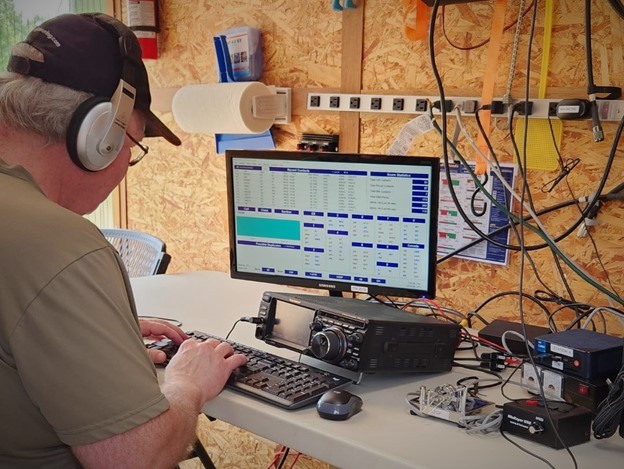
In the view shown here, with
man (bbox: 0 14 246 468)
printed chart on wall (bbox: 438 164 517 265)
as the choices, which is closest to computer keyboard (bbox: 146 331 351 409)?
man (bbox: 0 14 246 468)

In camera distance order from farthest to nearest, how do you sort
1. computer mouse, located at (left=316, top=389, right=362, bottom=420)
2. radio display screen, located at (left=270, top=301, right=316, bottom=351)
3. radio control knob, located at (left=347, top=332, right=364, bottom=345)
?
radio display screen, located at (left=270, top=301, right=316, bottom=351) → radio control knob, located at (left=347, top=332, right=364, bottom=345) → computer mouse, located at (left=316, top=389, right=362, bottom=420)

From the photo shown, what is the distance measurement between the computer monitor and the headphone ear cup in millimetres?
701

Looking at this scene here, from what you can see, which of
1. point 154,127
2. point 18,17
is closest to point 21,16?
point 18,17

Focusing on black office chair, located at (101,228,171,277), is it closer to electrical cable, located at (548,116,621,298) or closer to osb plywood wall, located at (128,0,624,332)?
osb plywood wall, located at (128,0,624,332)

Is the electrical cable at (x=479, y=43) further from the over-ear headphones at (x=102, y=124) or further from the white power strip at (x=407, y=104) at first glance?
the over-ear headphones at (x=102, y=124)

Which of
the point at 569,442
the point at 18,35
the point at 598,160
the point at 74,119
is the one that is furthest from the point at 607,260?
the point at 18,35

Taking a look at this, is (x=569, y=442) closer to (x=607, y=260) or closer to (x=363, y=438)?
(x=363, y=438)

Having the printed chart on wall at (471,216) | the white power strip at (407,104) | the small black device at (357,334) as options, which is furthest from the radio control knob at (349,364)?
the white power strip at (407,104)

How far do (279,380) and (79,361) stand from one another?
523 millimetres

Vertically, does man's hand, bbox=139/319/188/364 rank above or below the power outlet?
below

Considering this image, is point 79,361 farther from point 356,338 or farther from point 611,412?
point 611,412

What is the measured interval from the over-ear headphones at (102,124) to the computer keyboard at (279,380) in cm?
51

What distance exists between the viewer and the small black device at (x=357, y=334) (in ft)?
4.92

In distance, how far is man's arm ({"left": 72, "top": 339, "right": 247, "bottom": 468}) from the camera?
3.55 ft
